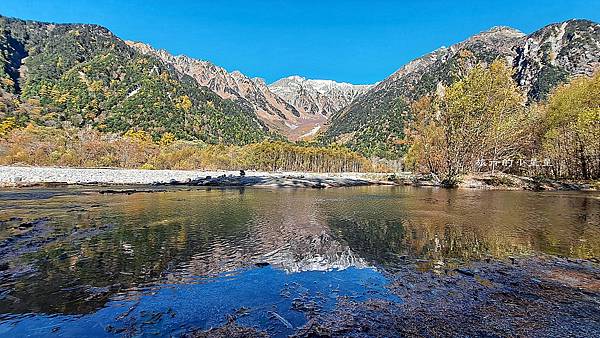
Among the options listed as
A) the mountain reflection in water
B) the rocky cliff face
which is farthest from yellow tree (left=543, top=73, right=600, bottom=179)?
the rocky cliff face

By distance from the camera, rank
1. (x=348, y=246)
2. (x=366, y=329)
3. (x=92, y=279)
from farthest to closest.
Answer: (x=348, y=246)
(x=92, y=279)
(x=366, y=329)

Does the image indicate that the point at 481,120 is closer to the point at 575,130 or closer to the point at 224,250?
the point at 575,130

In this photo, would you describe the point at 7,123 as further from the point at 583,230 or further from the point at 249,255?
the point at 583,230

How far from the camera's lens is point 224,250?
41.3 ft

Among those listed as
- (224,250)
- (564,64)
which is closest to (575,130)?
(224,250)

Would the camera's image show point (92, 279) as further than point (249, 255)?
No

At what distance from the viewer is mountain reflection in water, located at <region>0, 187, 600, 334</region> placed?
795cm

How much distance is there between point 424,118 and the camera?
70250 mm

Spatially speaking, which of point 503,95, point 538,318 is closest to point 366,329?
point 538,318

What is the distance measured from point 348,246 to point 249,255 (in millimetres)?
3891

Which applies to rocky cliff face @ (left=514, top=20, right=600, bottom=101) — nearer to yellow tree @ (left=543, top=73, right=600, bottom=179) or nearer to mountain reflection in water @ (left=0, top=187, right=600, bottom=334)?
yellow tree @ (left=543, top=73, right=600, bottom=179)

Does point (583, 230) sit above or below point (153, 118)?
below

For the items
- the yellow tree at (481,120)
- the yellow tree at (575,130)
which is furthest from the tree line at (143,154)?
the yellow tree at (575,130)

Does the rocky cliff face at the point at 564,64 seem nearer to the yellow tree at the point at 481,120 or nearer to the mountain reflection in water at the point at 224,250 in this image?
the yellow tree at the point at 481,120
